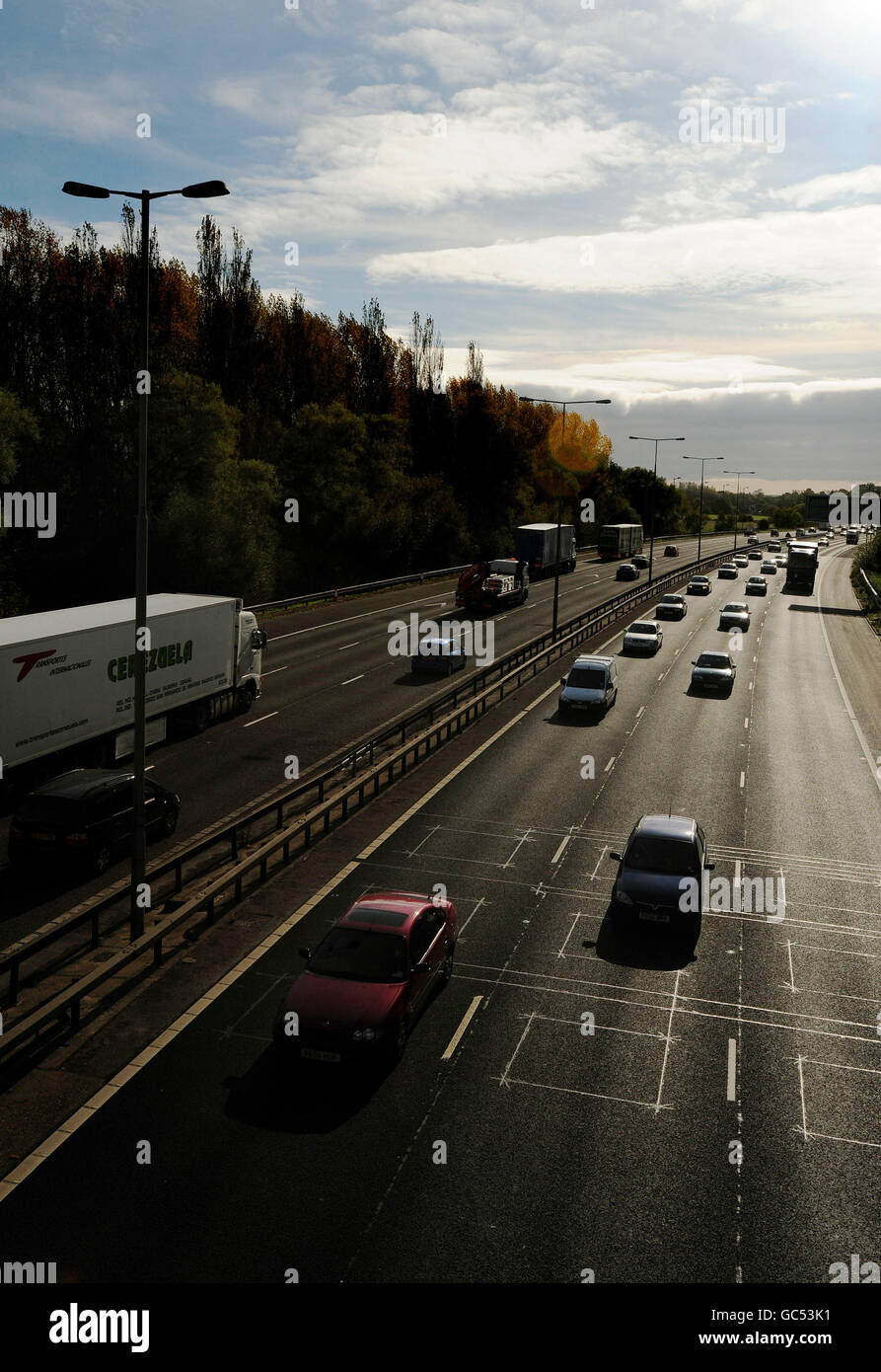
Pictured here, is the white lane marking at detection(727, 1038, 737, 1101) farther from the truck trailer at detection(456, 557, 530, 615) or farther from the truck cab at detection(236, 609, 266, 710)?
the truck trailer at detection(456, 557, 530, 615)

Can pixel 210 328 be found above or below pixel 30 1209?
above

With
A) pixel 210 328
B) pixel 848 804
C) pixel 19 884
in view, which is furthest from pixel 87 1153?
pixel 210 328

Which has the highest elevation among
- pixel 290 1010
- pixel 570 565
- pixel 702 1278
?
pixel 570 565

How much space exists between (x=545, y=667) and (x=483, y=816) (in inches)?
865

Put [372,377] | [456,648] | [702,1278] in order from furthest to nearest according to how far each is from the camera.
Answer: [372,377] < [456,648] < [702,1278]

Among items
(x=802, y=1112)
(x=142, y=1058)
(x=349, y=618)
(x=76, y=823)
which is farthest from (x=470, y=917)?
(x=349, y=618)

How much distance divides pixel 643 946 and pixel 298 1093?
7.88 meters

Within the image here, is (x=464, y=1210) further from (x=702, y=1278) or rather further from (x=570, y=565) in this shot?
(x=570, y=565)

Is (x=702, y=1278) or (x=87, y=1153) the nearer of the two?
(x=702, y=1278)

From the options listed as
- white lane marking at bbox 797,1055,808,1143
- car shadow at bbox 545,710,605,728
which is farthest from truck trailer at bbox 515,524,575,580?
white lane marking at bbox 797,1055,808,1143

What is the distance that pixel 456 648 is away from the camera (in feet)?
147

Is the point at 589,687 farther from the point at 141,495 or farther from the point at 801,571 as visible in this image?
the point at 801,571

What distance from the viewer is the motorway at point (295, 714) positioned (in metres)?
20.3

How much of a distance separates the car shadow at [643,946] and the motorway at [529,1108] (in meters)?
0.05
